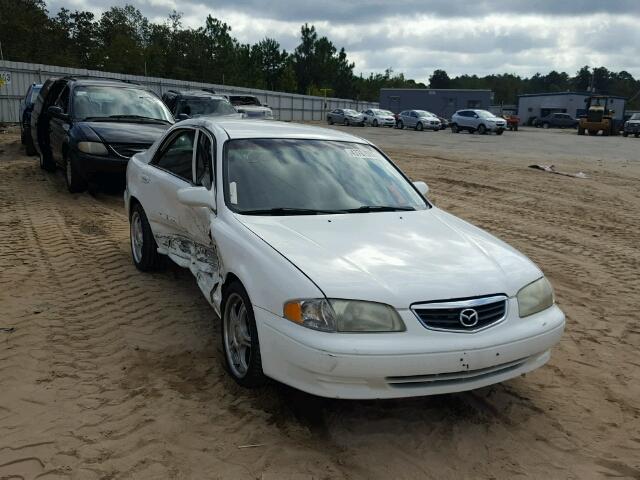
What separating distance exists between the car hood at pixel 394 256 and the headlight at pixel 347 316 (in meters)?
0.05

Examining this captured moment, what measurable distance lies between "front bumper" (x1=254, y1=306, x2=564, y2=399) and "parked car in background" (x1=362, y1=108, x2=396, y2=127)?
42.9 m

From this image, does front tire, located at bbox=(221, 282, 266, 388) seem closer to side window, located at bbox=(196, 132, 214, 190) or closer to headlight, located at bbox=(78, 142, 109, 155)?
side window, located at bbox=(196, 132, 214, 190)

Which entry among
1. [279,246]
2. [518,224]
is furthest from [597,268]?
[279,246]

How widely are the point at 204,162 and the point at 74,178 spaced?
5.82m

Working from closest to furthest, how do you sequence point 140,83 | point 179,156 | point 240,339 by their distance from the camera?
point 240,339
point 179,156
point 140,83

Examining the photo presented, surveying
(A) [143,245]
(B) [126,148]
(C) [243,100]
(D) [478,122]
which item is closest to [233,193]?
(A) [143,245]

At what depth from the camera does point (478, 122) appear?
38531 mm

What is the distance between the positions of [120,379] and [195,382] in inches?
18.8

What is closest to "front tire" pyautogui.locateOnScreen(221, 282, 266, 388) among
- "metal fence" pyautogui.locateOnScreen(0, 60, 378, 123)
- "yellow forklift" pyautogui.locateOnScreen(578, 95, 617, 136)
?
"metal fence" pyautogui.locateOnScreen(0, 60, 378, 123)

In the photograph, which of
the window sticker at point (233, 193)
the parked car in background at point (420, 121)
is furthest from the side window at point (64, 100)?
the parked car in background at point (420, 121)

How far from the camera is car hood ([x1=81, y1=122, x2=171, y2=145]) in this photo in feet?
29.7

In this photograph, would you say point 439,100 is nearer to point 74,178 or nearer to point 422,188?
point 74,178

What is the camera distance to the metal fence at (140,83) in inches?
1021

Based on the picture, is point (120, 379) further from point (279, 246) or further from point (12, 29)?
point (12, 29)
